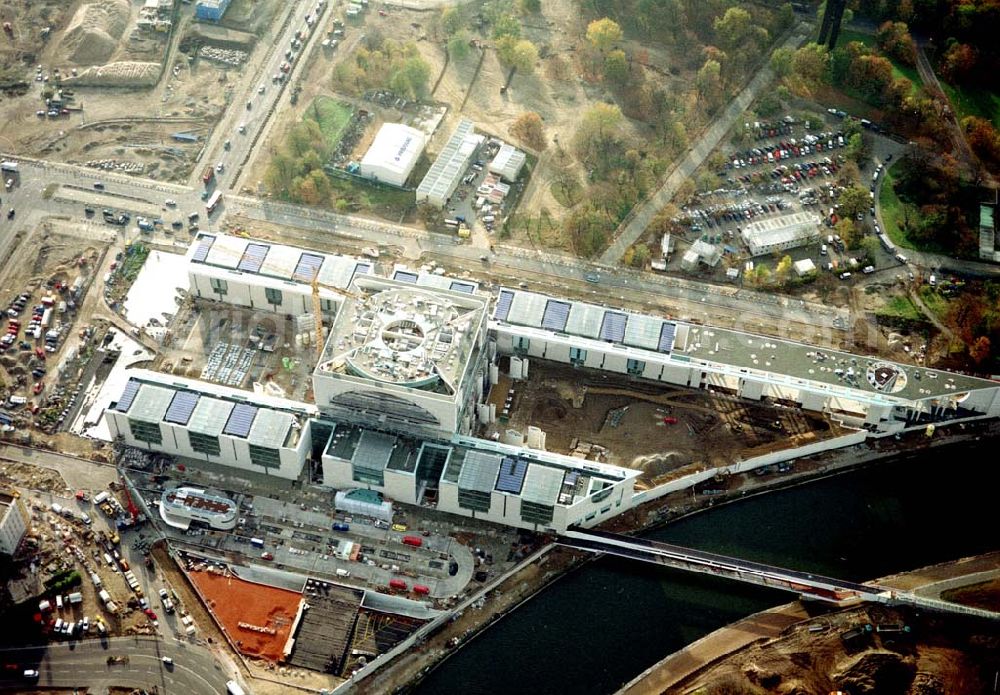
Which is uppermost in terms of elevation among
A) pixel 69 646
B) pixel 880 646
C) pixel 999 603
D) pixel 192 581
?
pixel 999 603

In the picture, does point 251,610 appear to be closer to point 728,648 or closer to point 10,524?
point 10,524

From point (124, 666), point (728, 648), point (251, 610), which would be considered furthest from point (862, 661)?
point (124, 666)

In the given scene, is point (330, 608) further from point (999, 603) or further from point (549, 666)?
point (999, 603)

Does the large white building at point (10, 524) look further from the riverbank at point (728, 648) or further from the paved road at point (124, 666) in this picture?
the riverbank at point (728, 648)

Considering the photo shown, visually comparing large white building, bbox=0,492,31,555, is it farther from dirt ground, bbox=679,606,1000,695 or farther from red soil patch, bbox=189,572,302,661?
dirt ground, bbox=679,606,1000,695

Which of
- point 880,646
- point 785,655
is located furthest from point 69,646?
point 880,646

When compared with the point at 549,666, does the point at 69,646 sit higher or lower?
lower
